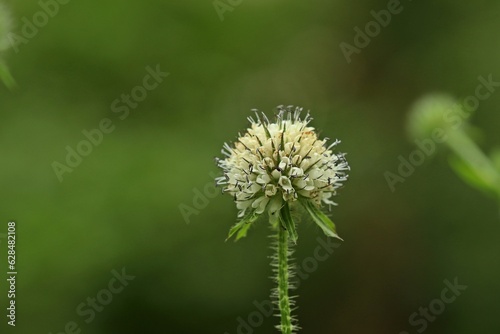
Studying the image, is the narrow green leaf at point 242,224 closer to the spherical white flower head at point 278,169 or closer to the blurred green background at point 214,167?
the spherical white flower head at point 278,169

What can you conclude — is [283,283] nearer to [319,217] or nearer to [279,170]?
[319,217]

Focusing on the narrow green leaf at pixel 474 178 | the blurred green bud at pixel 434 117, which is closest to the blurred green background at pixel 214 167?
the blurred green bud at pixel 434 117

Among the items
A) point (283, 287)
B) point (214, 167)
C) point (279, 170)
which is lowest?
point (283, 287)

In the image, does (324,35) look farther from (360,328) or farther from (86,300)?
(86,300)

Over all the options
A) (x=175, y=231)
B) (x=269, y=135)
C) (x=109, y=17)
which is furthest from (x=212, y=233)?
(x=269, y=135)

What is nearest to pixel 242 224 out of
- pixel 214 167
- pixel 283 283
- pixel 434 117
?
pixel 283 283

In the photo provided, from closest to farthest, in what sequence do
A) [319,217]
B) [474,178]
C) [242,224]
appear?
[242,224]
[319,217]
[474,178]

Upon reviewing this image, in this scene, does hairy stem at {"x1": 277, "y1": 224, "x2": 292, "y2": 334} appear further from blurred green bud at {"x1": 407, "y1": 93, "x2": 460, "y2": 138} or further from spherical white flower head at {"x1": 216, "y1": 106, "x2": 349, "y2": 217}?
blurred green bud at {"x1": 407, "y1": 93, "x2": 460, "y2": 138}

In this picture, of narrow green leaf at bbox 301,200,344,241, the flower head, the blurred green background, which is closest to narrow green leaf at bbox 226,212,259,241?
the flower head
